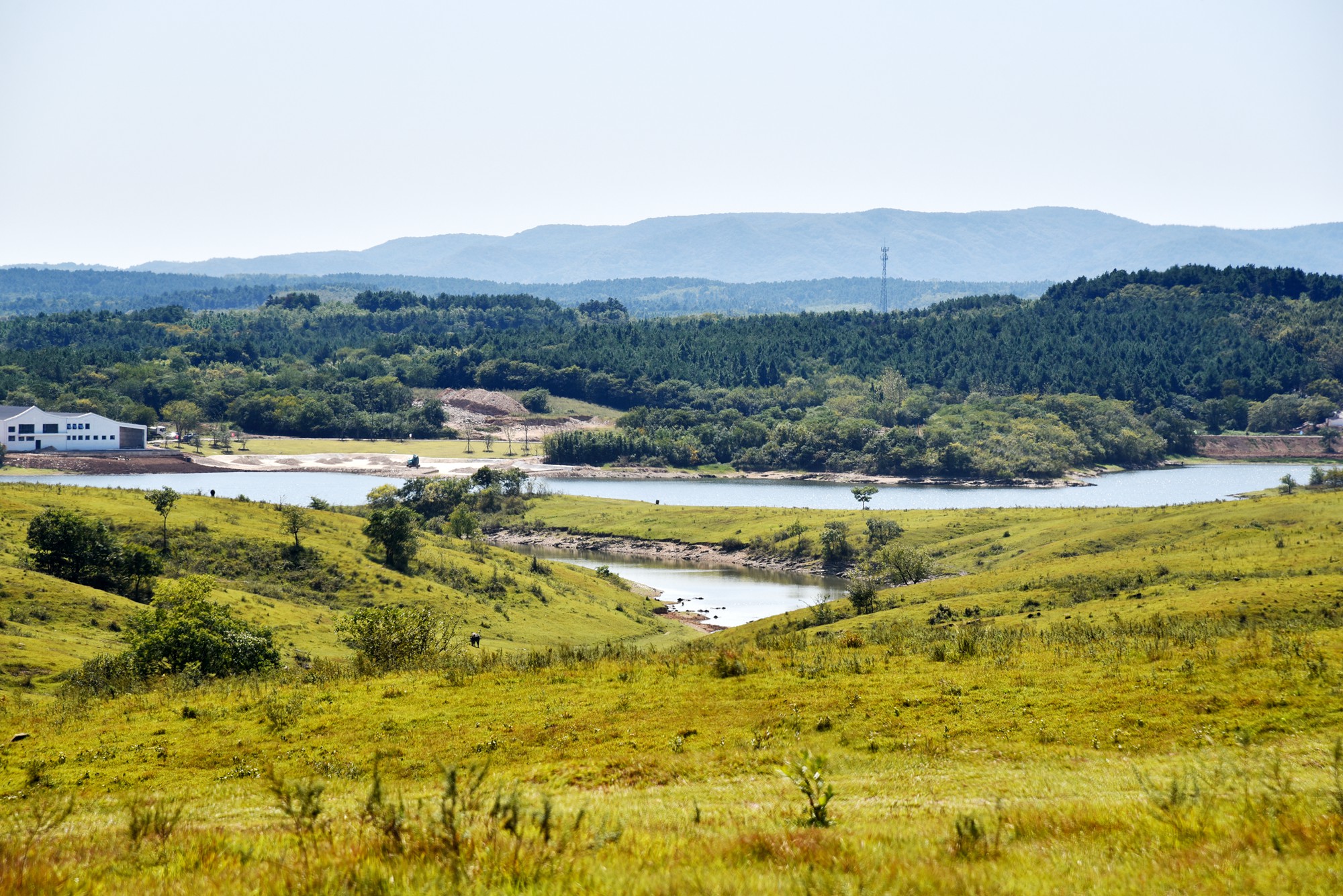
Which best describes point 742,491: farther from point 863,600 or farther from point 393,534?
point 863,600

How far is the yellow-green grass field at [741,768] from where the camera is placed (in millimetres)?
8359

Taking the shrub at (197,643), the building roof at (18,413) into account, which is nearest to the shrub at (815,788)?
the shrub at (197,643)

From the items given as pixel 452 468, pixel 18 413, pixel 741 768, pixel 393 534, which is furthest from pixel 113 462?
pixel 741 768

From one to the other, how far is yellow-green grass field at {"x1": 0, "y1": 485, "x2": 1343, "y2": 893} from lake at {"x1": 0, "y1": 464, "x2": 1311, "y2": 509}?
100989 mm

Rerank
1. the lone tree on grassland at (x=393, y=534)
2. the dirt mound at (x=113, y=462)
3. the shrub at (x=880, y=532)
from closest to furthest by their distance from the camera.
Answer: the lone tree on grassland at (x=393, y=534) → the shrub at (x=880, y=532) → the dirt mound at (x=113, y=462)

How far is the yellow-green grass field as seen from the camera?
8359mm

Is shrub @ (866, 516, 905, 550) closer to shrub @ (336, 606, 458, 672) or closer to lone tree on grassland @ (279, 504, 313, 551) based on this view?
lone tree on grassland @ (279, 504, 313, 551)

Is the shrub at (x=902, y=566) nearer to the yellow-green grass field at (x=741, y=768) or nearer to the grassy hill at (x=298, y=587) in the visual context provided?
the grassy hill at (x=298, y=587)

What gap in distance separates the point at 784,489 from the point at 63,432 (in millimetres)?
110454

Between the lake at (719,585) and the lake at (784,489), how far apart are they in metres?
32.4

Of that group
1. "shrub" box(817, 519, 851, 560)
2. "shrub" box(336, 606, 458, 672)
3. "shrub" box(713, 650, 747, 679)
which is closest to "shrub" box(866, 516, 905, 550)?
"shrub" box(817, 519, 851, 560)

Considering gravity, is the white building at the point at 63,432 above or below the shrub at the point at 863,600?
below

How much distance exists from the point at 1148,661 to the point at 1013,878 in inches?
544

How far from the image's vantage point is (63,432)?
516 feet
